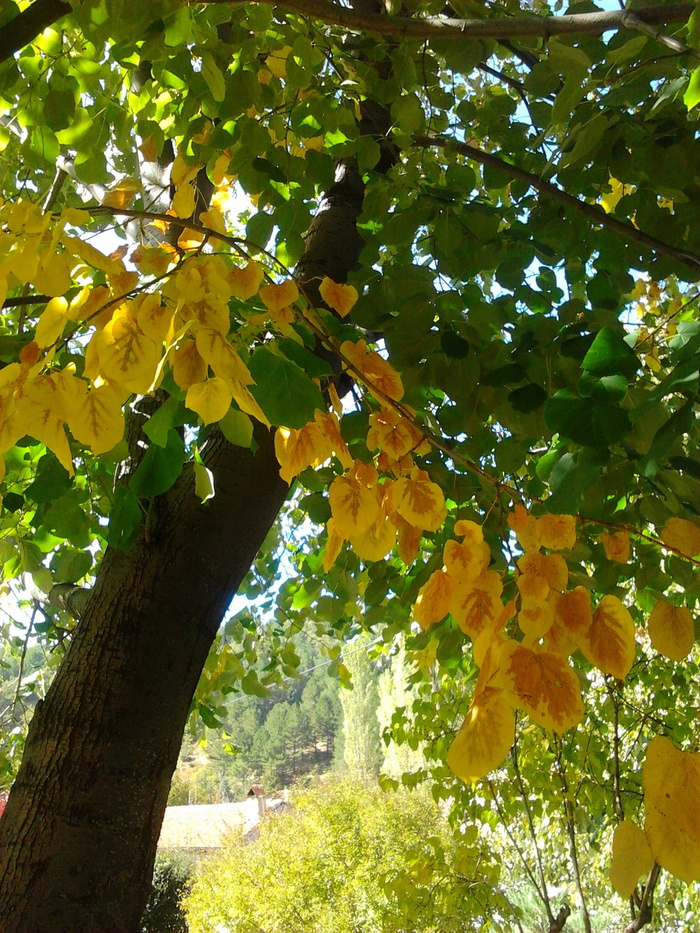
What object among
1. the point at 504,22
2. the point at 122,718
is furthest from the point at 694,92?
the point at 122,718

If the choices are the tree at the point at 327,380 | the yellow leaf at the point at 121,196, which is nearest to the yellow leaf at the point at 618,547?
the tree at the point at 327,380

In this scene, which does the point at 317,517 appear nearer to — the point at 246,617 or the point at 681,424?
the point at 681,424

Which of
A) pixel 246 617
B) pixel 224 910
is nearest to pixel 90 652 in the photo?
pixel 246 617

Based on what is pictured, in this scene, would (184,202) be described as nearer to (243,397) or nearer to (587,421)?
(243,397)

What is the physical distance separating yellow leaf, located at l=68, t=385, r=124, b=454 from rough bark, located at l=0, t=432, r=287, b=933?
0.46m

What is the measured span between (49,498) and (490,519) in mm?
582

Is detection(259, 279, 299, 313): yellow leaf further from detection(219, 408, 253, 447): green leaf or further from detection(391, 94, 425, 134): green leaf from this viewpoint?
detection(391, 94, 425, 134): green leaf

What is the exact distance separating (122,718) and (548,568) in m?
0.55

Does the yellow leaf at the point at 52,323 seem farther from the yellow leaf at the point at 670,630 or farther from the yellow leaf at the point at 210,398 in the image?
the yellow leaf at the point at 670,630

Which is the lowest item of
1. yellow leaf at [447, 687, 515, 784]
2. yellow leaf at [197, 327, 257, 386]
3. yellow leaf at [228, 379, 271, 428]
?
yellow leaf at [447, 687, 515, 784]

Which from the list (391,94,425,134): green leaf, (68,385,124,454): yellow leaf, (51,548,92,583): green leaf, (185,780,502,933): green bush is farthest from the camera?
(185,780,502,933): green bush

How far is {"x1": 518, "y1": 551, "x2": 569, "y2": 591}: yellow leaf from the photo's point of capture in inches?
21.3

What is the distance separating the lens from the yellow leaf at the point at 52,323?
1.60 feet

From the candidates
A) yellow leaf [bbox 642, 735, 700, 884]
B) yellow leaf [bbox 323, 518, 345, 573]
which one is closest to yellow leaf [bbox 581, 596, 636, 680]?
yellow leaf [bbox 642, 735, 700, 884]
